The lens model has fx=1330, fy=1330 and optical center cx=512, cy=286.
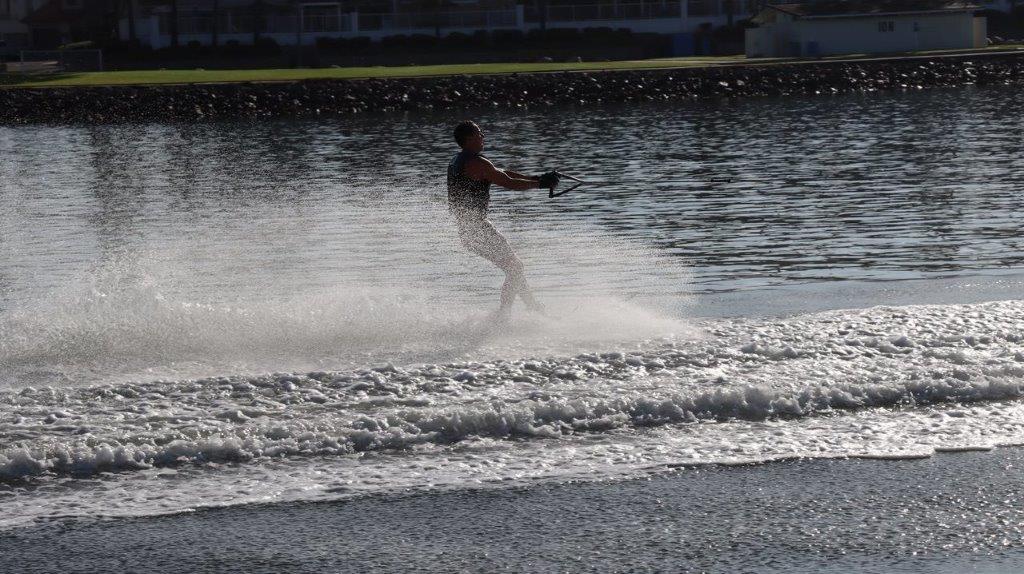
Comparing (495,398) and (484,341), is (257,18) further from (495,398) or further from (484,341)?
(495,398)

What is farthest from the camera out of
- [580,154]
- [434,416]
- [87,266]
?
[580,154]

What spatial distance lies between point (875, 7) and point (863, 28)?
1271 mm

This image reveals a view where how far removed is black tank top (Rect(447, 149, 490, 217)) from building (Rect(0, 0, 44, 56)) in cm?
8930

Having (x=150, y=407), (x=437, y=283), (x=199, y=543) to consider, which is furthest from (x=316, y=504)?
(x=437, y=283)

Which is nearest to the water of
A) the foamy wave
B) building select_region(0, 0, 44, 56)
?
the foamy wave

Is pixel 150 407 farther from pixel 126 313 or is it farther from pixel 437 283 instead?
pixel 437 283

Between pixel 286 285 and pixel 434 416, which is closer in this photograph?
pixel 434 416

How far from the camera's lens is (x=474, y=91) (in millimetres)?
58469

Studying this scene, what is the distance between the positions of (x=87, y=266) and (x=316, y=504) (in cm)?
1144

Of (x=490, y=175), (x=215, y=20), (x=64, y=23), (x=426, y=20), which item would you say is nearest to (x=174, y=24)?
(x=215, y=20)

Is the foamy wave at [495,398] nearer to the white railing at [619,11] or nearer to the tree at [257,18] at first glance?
the tree at [257,18]

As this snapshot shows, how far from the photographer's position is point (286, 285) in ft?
49.4

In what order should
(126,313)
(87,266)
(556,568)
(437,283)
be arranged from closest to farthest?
(556,568) < (126,313) < (437,283) < (87,266)

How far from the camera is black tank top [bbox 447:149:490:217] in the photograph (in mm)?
11406
